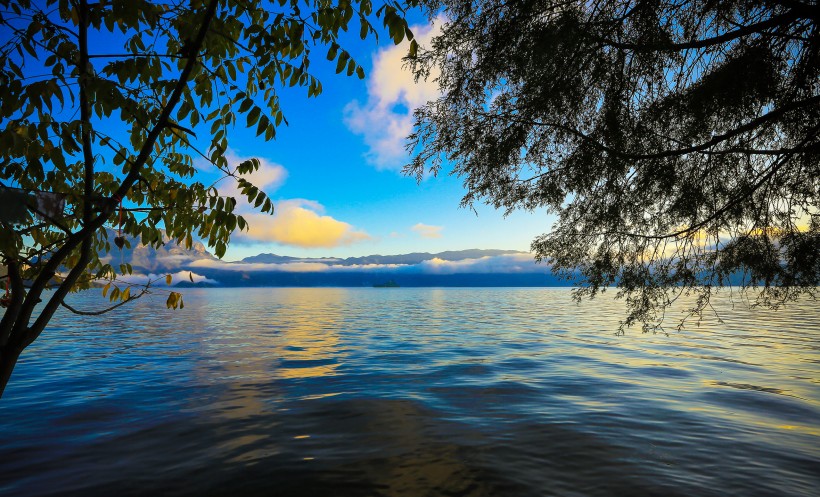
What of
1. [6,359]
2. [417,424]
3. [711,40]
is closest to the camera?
[6,359]

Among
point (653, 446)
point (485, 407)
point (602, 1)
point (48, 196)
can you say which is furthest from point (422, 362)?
point (48, 196)

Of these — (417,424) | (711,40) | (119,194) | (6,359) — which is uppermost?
(711,40)

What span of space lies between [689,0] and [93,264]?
10.3 metres

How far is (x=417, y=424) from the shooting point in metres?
8.40

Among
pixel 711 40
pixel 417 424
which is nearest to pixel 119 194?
pixel 417 424

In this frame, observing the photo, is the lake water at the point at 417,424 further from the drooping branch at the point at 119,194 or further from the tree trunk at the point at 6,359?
the drooping branch at the point at 119,194

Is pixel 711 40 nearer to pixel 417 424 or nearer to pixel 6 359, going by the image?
pixel 417 424

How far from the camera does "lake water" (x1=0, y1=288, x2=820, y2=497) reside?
602 cm

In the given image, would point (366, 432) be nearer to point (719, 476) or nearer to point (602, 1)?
point (719, 476)

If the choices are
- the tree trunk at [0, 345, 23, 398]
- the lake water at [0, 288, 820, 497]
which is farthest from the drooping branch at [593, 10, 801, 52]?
the tree trunk at [0, 345, 23, 398]

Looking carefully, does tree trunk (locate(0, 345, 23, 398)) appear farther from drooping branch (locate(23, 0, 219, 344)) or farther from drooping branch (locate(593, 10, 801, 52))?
drooping branch (locate(593, 10, 801, 52))

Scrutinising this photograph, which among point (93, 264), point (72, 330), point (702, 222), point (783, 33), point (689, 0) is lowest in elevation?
point (72, 330)

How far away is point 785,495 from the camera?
5.63 m

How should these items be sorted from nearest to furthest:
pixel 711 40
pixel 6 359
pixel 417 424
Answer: pixel 6 359
pixel 711 40
pixel 417 424
